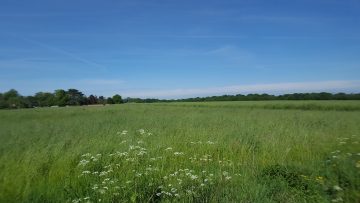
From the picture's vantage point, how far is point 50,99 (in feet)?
308

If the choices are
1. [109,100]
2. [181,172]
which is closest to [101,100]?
[109,100]

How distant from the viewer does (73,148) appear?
9.55 metres

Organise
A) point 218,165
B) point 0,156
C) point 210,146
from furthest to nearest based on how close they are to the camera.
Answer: point 210,146 → point 0,156 → point 218,165

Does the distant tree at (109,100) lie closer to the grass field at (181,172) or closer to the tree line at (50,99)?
the tree line at (50,99)

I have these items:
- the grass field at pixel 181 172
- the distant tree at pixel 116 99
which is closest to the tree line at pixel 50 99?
the distant tree at pixel 116 99

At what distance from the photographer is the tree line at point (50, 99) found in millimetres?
76375

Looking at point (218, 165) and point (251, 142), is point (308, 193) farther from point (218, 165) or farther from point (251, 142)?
point (251, 142)

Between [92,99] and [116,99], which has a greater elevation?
[92,99]

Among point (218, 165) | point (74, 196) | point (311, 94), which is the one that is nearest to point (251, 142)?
point (218, 165)

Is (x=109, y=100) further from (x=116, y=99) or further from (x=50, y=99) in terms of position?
(x=50, y=99)

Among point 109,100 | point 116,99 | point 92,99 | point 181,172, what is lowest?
point 181,172

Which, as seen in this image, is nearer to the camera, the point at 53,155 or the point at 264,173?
the point at 264,173

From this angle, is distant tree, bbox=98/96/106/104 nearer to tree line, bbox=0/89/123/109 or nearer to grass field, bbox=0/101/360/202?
tree line, bbox=0/89/123/109

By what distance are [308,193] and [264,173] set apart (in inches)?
55.3
